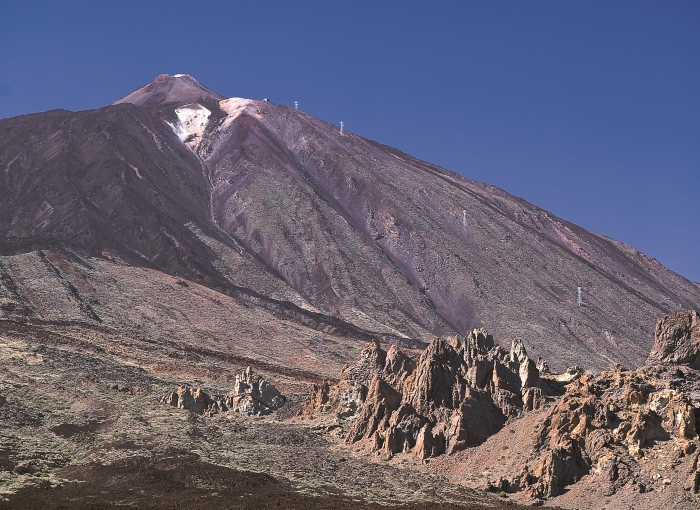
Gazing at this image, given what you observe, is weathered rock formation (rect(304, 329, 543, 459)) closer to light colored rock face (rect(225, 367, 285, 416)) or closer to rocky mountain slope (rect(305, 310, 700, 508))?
rocky mountain slope (rect(305, 310, 700, 508))

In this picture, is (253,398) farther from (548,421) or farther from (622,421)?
(622,421)

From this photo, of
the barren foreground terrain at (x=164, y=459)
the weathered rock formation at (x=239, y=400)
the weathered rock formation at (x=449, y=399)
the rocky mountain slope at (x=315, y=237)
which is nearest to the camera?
the barren foreground terrain at (x=164, y=459)

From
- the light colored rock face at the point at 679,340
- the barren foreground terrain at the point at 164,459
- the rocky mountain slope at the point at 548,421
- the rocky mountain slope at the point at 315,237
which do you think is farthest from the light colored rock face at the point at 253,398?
the rocky mountain slope at the point at 315,237

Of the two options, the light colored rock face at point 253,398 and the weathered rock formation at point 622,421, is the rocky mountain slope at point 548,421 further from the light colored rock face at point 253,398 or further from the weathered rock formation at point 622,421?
the light colored rock face at point 253,398

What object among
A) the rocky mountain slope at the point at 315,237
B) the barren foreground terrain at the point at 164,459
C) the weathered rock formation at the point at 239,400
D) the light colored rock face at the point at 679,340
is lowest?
the barren foreground terrain at the point at 164,459

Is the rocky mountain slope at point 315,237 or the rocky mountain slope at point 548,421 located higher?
the rocky mountain slope at point 315,237

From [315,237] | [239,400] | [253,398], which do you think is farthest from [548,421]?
[315,237]

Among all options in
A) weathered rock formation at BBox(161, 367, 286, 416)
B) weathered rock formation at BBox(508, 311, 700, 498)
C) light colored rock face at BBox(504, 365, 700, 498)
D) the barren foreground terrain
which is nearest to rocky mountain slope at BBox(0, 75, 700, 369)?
weathered rock formation at BBox(161, 367, 286, 416)

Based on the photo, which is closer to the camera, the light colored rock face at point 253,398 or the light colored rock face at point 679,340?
the light colored rock face at point 679,340
